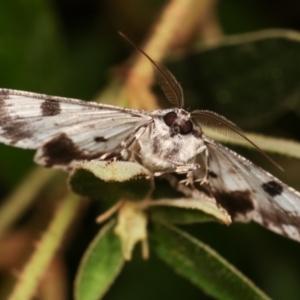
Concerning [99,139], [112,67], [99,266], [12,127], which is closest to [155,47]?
[112,67]

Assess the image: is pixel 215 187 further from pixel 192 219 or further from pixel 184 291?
pixel 184 291

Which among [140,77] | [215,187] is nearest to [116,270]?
[215,187]

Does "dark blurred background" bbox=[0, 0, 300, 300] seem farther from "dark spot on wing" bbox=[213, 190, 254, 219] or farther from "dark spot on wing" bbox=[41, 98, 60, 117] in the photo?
"dark spot on wing" bbox=[41, 98, 60, 117]

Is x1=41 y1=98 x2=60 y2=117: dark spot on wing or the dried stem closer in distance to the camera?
x1=41 y1=98 x2=60 y2=117: dark spot on wing

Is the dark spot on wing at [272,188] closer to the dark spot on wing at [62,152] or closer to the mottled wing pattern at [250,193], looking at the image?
the mottled wing pattern at [250,193]

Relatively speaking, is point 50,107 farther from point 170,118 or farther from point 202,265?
point 202,265

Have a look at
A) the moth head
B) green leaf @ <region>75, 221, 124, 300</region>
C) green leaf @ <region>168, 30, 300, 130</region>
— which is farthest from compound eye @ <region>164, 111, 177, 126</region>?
green leaf @ <region>168, 30, 300, 130</region>
